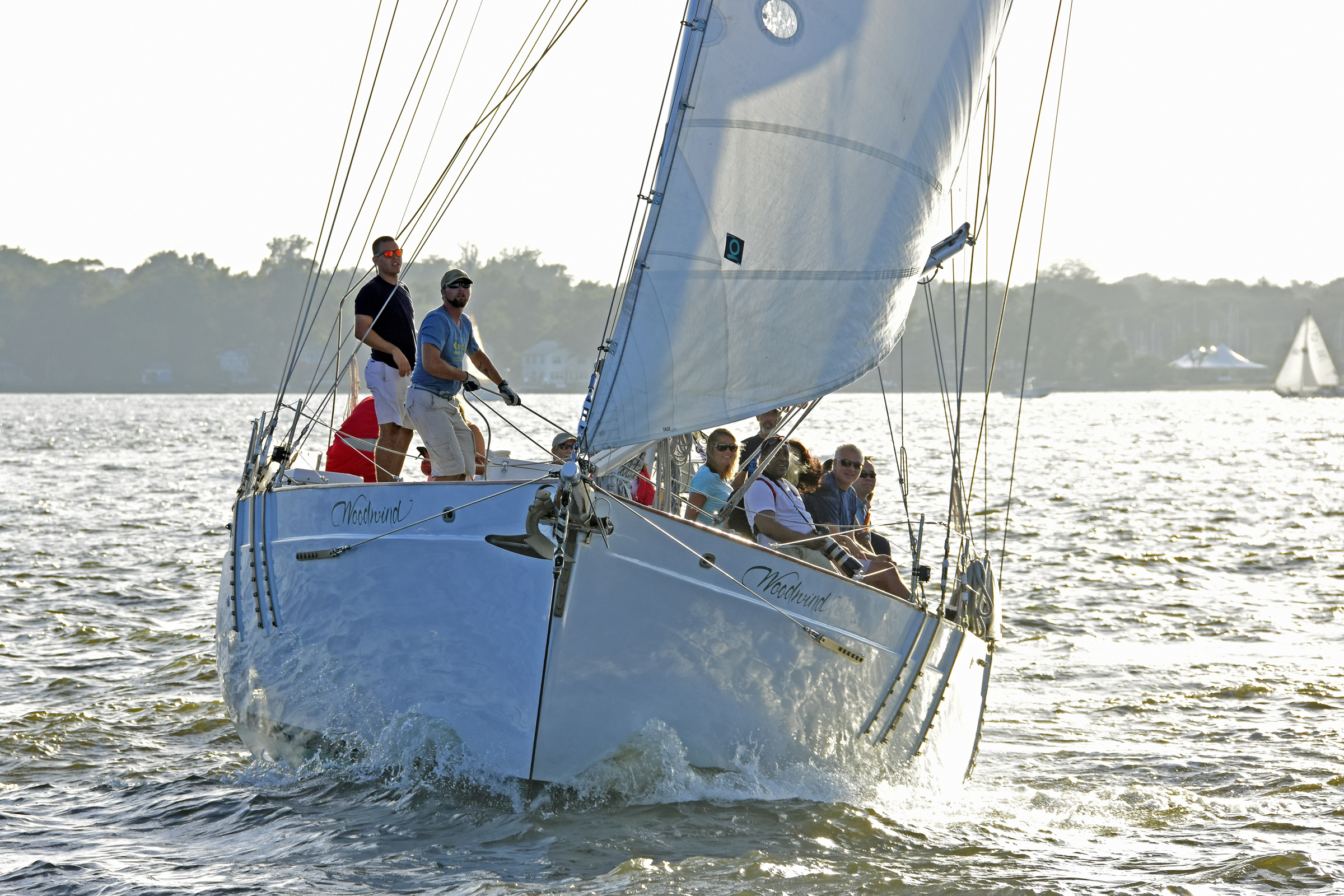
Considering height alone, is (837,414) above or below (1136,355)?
below

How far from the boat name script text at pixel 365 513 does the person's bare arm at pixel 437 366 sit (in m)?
0.79

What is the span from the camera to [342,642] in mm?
6043

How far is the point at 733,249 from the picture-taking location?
17.7ft

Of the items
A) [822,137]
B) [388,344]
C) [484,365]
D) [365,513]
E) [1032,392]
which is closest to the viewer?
[822,137]

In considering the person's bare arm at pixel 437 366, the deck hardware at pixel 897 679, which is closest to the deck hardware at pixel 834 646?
the deck hardware at pixel 897 679

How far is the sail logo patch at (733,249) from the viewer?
5.38 meters

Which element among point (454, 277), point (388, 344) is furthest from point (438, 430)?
point (388, 344)

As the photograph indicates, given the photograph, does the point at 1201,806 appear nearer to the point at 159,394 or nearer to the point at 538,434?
the point at 538,434

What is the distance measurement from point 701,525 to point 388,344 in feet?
8.52

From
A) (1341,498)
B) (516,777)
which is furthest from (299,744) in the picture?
(1341,498)

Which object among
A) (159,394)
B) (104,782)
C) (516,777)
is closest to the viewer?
(516,777)

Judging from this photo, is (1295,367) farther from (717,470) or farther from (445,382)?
(445,382)

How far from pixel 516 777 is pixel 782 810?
1.25 meters

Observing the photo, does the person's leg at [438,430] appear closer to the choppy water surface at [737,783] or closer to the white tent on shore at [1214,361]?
the choppy water surface at [737,783]
